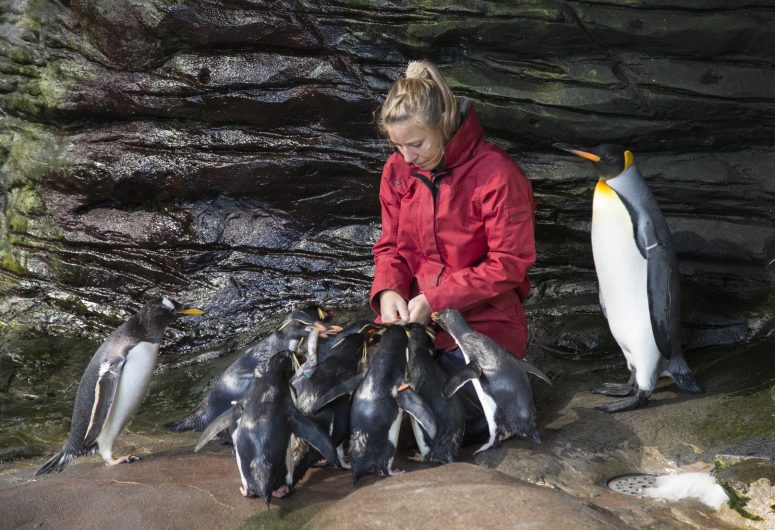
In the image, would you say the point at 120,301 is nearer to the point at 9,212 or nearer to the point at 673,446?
the point at 9,212

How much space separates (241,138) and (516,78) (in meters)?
2.02

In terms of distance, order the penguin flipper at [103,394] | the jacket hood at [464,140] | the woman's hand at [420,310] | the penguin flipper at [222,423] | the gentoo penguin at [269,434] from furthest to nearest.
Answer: the woman's hand at [420,310] < the jacket hood at [464,140] < the penguin flipper at [103,394] < the penguin flipper at [222,423] < the gentoo penguin at [269,434]

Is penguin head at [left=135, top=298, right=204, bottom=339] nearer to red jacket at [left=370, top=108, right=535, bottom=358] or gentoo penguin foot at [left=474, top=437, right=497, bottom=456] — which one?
red jacket at [left=370, top=108, right=535, bottom=358]

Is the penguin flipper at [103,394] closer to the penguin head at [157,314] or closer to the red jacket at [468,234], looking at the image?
the penguin head at [157,314]

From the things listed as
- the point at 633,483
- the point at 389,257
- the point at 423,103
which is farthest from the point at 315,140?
the point at 633,483

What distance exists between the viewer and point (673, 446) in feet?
12.8

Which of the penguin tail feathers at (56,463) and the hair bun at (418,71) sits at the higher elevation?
the hair bun at (418,71)

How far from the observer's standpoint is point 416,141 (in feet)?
13.3

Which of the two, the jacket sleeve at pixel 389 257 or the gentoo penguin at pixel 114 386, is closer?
the gentoo penguin at pixel 114 386

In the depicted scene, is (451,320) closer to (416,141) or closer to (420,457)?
(420,457)

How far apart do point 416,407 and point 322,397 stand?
0.45 m

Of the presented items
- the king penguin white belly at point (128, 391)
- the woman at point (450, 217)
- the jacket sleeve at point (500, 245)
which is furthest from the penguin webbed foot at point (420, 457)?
the king penguin white belly at point (128, 391)

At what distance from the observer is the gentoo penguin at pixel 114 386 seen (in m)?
4.09

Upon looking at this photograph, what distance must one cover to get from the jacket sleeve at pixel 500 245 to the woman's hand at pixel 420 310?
7cm
